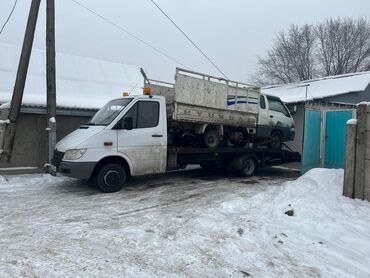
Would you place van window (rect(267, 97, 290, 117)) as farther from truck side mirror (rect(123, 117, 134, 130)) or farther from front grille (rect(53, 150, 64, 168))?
front grille (rect(53, 150, 64, 168))

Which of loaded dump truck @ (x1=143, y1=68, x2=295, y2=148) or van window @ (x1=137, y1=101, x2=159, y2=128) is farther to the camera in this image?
loaded dump truck @ (x1=143, y1=68, x2=295, y2=148)

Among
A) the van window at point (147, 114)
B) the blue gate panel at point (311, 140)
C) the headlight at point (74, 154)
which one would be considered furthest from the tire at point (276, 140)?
the headlight at point (74, 154)

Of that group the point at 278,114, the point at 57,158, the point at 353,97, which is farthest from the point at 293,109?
the point at 57,158

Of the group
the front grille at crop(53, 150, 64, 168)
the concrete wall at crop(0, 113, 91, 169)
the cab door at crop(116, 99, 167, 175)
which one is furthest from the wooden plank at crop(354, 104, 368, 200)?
the concrete wall at crop(0, 113, 91, 169)

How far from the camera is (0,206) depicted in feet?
23.6

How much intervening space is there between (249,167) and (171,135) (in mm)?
3324

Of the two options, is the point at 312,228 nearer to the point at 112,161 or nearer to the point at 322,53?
the point at 112,161

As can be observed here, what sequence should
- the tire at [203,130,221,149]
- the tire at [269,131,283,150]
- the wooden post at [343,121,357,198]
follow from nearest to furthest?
the wooden post at [343,121,357,198] < the tire at [203,130,221,149] < the tire at [269,131,283,150]

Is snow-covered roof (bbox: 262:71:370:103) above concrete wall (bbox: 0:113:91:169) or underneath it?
above

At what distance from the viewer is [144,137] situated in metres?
9.19

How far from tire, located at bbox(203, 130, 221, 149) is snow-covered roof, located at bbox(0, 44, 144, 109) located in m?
3.88

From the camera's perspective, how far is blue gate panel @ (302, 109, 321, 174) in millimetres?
11055

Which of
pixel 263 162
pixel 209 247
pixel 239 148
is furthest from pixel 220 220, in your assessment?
pixel 263 162

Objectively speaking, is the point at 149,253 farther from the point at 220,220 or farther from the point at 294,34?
the point at 294,34
